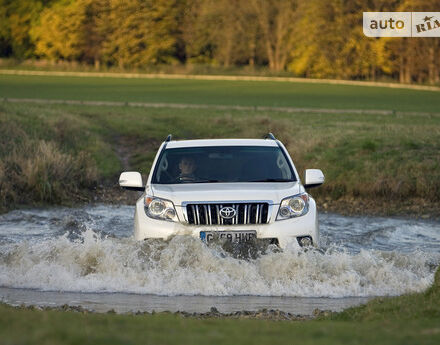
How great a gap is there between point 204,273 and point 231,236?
604mm

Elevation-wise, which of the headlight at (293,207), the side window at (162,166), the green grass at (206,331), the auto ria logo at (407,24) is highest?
the green grass at (206,331)

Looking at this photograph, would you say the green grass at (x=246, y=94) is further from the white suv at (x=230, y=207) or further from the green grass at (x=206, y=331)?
the green grass at (x=206, y=331)

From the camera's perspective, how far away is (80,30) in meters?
112

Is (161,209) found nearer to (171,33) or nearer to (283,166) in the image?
(283,166)

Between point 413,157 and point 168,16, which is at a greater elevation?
point 413,157

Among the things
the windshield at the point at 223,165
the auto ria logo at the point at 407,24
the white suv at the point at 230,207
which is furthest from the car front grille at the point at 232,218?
the auto ria logo at the point at 407,24

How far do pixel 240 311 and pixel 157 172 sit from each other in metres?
3.02

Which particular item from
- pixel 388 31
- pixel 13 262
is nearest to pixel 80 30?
pixel 388 31

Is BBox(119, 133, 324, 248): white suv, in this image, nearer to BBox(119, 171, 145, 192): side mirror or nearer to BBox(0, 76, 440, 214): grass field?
BBox(119, 171, 145, 192): side mirror

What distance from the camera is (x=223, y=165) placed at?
12500 mm

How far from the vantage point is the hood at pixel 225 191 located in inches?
429

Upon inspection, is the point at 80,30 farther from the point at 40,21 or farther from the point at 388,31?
the point at 388,31

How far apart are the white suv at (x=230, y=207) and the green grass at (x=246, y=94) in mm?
37116

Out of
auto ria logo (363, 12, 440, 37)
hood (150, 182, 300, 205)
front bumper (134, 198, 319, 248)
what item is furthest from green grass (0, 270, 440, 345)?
auto ria logo (363, 12, 440, 37)
